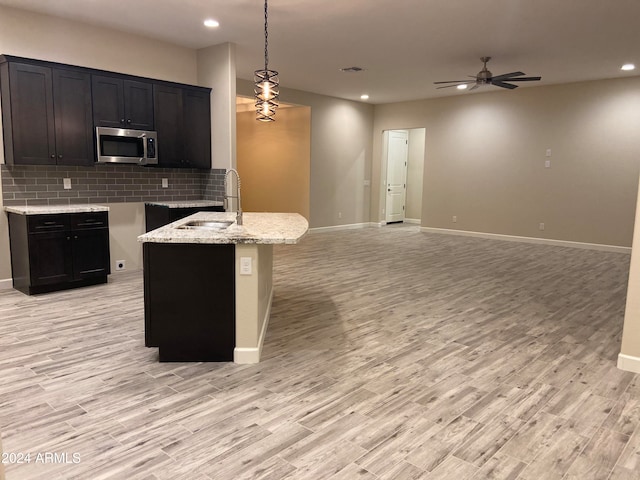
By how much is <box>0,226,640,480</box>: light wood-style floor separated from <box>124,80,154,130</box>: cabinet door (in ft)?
6.78

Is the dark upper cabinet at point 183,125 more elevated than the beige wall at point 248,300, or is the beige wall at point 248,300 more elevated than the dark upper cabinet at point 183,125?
the dark upper cabinet at point 183,125

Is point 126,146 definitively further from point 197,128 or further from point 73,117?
point 197,128

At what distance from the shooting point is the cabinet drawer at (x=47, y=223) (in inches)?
182

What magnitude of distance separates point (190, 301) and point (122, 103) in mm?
3421

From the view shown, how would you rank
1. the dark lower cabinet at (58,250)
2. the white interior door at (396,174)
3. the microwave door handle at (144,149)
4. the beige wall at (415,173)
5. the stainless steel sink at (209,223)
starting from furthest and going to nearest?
the beige wall at (415,173) < the white interior door at (396,174) < the microwave door handle at (144,149) < the dark lower cabinet at (58,250) < the stainless steel sink at (209,223)

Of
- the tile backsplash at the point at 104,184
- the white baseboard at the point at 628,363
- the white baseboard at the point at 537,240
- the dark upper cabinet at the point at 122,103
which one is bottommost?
the white baseboard at the point at 628,363

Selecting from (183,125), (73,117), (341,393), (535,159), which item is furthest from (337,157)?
(341,393)

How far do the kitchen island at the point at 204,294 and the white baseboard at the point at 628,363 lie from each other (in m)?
2.39

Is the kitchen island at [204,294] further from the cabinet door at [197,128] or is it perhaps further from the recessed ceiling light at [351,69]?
the recessed ceiling light at [351,69]

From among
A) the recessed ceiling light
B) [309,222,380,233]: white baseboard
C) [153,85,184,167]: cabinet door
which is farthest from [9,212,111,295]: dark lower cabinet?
[309,222,380,233]: white baseboard

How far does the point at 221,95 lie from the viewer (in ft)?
19.9

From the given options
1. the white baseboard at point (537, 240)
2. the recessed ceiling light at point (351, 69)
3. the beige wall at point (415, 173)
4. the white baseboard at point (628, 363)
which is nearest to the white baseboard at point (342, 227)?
the white baseboard at point (537, 240)

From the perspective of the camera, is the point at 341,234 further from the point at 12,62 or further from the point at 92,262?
the point at 12,62

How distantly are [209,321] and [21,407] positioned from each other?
3.75 feet
